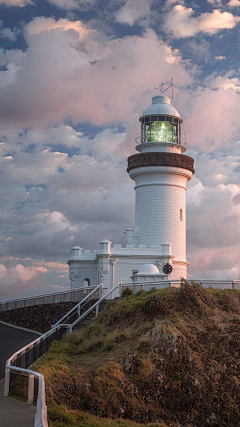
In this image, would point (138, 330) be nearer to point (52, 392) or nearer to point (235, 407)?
point (235, 407)

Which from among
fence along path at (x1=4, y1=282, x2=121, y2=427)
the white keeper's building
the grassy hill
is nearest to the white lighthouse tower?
the white keeper's building

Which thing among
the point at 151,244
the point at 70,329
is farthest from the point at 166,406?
the point at 151,244

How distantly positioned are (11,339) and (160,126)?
25079 millimetres

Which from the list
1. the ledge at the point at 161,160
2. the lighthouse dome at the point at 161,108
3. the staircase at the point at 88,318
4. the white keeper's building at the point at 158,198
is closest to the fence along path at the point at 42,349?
the staircase at the point at 88,318

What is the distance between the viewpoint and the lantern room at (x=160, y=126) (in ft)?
143

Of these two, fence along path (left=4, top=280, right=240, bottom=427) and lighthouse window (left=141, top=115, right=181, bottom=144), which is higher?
lighthouse window (left=141, top=115, right=181, bottom=144)

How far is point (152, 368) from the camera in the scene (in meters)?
17.2

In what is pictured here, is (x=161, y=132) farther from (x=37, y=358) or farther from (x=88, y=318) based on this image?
(x=37, y=358)

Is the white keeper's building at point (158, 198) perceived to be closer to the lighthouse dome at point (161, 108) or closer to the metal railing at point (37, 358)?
the lighthouse dome at point (161, 108)

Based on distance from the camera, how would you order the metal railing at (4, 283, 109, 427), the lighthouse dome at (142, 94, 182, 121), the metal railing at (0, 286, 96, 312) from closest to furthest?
the metal railing at (4, 283, 109, 427), the metal railing at (0, 286, 96, 312), the lighthouse dome at (142, 94, 182, 121)

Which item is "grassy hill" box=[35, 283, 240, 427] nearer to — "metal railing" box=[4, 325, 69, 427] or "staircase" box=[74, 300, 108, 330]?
"metal railing" box=[4, 325, 69, 427]

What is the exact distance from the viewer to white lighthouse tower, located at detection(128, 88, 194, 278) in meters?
41.8

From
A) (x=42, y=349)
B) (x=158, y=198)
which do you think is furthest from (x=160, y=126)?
(x=42, y=349)

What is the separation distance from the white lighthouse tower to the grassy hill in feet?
59.1
